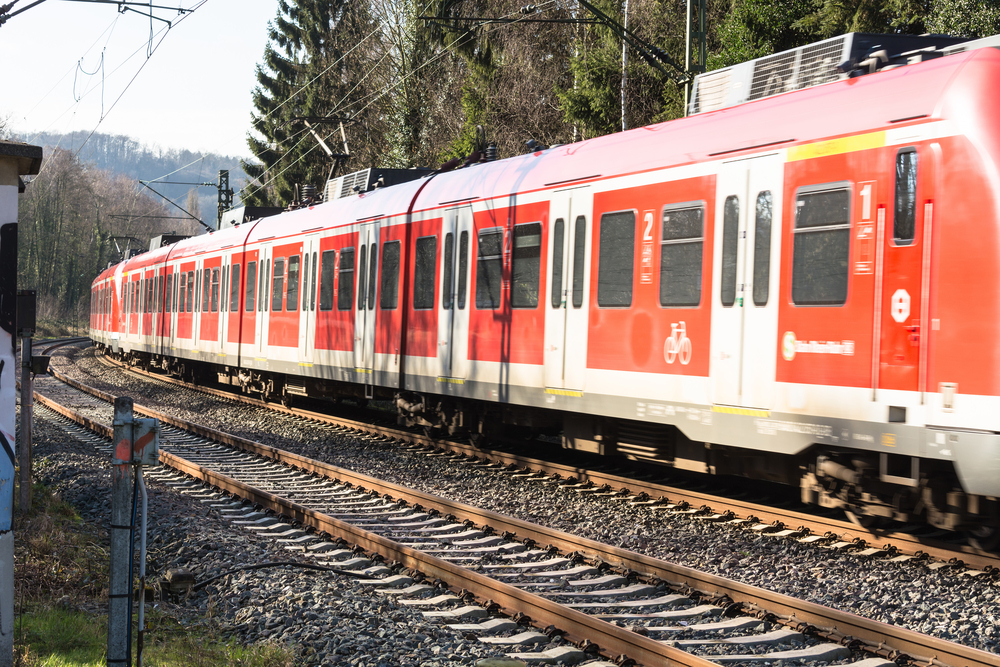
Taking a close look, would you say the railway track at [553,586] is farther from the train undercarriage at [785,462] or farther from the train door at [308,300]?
the train door at [308,300]

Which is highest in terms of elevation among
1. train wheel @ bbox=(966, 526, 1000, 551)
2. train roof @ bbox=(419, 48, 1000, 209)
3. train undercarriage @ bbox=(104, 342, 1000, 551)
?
Result: train roof @ bbox=(419, 48, 1000, 209)

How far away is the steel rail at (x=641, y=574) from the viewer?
5.14 meters

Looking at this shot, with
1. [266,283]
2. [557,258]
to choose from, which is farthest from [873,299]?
[266,283]

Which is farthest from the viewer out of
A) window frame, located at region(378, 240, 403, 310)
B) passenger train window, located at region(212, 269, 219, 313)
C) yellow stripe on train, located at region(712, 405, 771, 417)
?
passenger train window, located at region(212, 269, 219, 313)

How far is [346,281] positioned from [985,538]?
10402 mm

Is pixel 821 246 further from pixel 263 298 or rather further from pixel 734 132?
pixel 263 298

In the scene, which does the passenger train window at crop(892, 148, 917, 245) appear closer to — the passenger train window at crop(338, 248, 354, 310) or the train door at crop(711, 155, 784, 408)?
the train door at crop(711, 155, 784, 408)

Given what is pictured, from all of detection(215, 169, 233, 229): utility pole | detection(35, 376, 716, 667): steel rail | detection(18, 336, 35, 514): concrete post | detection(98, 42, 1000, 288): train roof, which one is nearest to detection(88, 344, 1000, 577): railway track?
detection(35, 376, 716, 667): steel rail

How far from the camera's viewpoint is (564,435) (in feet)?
35.9

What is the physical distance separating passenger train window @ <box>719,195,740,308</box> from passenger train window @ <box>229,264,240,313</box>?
14.4 m

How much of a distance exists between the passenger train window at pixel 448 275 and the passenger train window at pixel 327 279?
12.3 feet

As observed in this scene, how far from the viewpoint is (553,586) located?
22.0ft

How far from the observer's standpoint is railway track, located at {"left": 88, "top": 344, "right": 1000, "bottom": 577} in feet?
23.4

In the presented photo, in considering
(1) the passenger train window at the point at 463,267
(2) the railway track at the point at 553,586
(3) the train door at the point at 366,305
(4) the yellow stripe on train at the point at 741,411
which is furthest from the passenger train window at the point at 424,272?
(4) the yellow stripe on train at the point at 741,411
